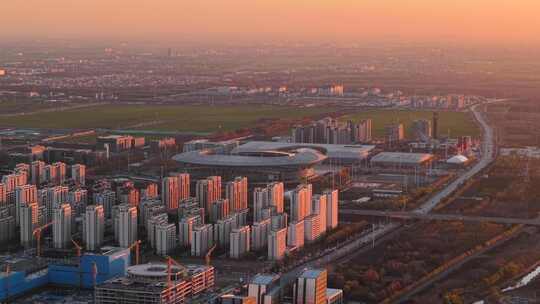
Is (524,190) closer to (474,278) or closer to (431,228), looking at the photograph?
(431,228)

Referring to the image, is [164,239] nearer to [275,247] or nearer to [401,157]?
[275,247]

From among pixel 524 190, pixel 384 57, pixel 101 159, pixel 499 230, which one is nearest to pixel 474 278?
pixel 499 230

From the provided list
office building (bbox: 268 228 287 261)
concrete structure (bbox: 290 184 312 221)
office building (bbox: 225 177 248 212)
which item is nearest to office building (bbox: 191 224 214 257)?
office building (bbox: 268 228 287 261)

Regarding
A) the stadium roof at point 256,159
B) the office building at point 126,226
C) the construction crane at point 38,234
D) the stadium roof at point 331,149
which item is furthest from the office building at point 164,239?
the stadium roof at point 331,149

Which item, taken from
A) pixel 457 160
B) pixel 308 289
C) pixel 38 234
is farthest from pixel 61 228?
pixel 457 160

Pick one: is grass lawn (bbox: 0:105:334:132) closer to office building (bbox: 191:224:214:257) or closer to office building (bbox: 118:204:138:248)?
office building (bbox: 118:204:138:248)
